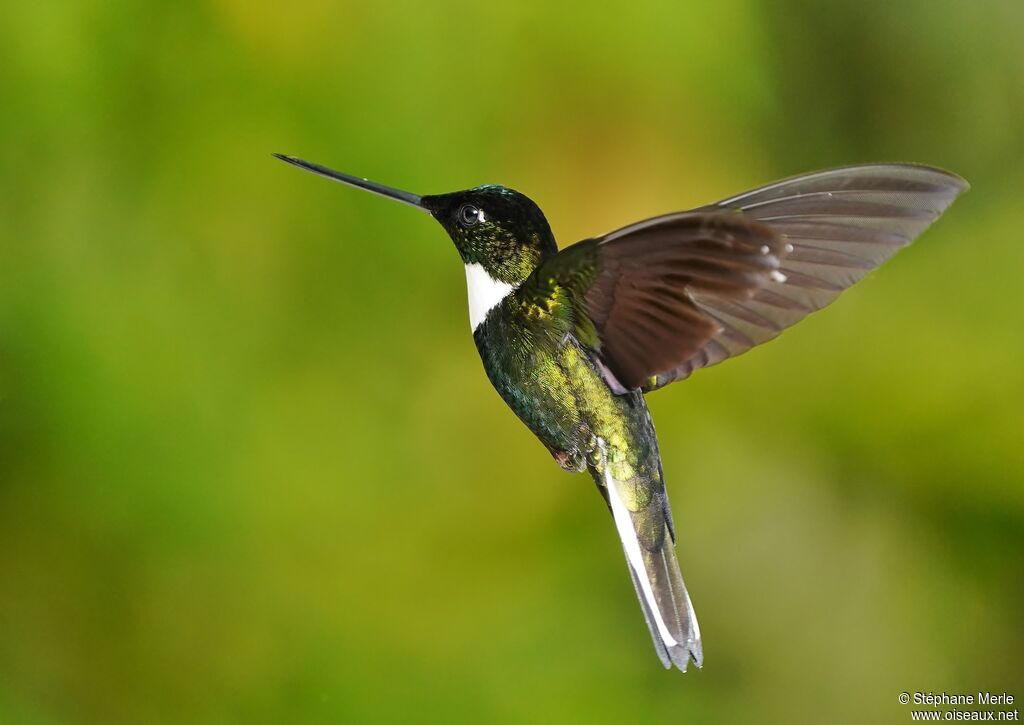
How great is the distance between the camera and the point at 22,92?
5.47 feet

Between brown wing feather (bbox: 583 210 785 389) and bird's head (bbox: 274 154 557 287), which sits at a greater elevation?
bird's head (bbox: 274 154 557 287)

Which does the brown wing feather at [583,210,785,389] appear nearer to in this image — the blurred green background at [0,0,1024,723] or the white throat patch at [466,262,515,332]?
the white throat patch at [466,262,515,332]

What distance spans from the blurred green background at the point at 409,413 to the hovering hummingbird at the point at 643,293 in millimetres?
961

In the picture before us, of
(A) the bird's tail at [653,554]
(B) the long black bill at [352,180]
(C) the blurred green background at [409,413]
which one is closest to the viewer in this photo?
(B) the long black bill at [352,180]

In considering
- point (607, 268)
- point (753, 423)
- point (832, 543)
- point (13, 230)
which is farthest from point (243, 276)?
point (607, 268)

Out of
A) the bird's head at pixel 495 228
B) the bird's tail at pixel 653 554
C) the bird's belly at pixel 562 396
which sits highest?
the bird's head at pixel 495 228

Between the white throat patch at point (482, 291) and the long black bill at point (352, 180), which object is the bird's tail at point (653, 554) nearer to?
the white throat patch at point (482, 291)

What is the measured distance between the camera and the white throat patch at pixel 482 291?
70cm

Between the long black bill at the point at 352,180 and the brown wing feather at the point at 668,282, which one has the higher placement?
the long black bill at the point at 352,180

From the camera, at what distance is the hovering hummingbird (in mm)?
577

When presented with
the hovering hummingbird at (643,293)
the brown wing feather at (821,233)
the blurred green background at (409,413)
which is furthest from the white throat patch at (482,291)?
the blurred green background at (409,413)

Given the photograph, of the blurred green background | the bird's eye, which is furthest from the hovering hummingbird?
the blurred green background

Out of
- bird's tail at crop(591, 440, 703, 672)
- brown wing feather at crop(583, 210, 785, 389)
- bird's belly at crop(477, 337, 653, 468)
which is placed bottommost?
bird's tail at crop(591, 440, 703, 672)

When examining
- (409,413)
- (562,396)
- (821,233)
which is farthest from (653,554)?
(409,413)
